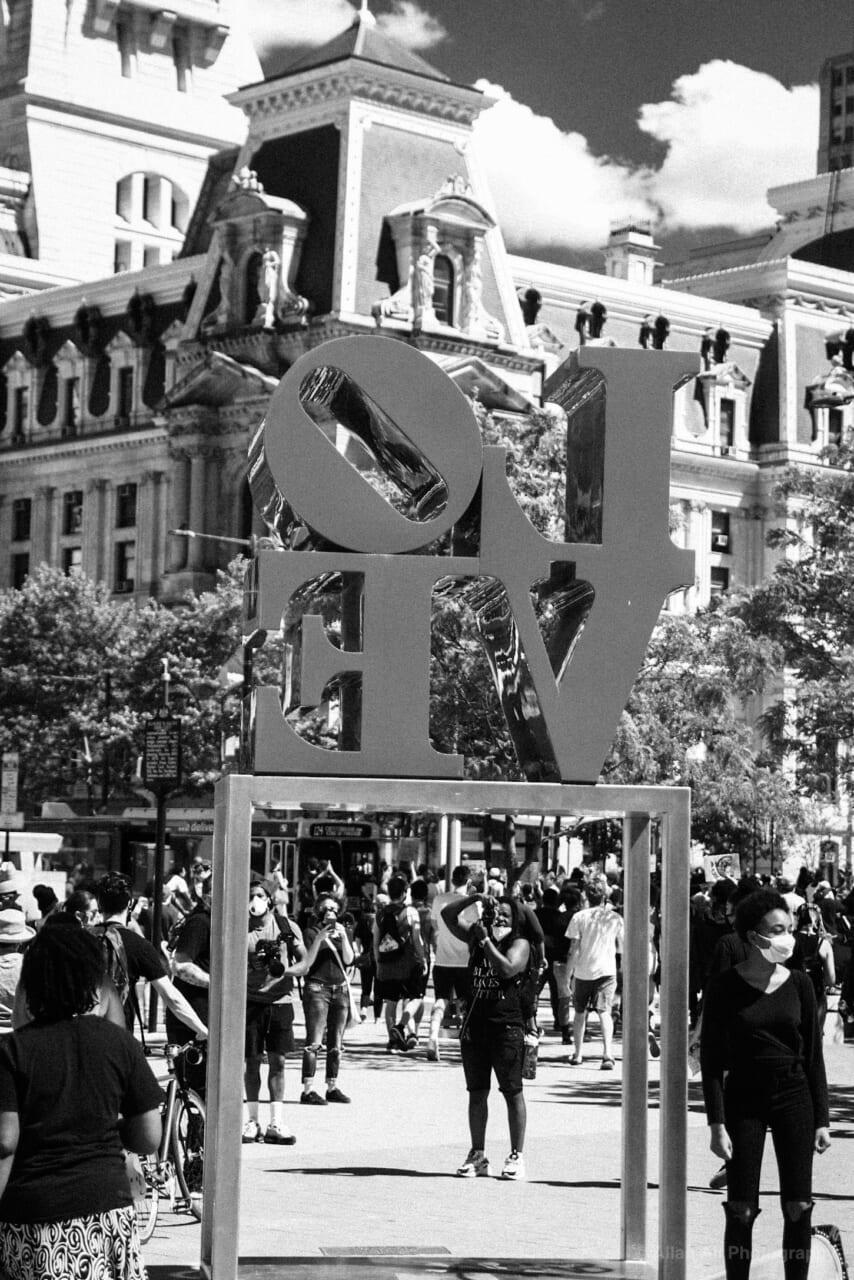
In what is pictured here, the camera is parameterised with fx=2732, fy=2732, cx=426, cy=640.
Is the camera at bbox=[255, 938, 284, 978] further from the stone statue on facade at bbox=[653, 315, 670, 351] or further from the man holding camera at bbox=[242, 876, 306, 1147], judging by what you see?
the stone statue on facade at bbox=[653, 315, 670, 351]

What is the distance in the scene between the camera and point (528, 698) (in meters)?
12.7

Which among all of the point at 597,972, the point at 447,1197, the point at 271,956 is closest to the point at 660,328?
the point at 597,972

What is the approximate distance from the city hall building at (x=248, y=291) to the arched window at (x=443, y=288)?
0.22 feet

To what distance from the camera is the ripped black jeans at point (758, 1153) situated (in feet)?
38.9

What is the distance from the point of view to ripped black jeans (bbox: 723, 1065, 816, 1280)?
11.8 m

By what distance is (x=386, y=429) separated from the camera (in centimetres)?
1265

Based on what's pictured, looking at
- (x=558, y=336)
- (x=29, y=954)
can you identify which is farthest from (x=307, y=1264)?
(x=558, y=336)

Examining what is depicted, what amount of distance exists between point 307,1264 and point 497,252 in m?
71.7

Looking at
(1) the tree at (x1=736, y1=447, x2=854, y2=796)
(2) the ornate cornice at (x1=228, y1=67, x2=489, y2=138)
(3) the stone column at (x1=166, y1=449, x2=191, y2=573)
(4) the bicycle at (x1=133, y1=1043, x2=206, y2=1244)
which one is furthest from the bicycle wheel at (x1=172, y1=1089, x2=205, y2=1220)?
(3) the stone column at (x1=166, y1=449, x2=191, y2=573)

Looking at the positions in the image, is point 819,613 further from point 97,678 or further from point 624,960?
point 624,960

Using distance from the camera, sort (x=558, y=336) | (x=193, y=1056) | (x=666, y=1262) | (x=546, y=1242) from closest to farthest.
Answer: (x=666, y=1262)
(x=546, y=1242)
(x=193, y=1056)
(x=558, y=336)

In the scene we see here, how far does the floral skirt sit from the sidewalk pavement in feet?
12.5

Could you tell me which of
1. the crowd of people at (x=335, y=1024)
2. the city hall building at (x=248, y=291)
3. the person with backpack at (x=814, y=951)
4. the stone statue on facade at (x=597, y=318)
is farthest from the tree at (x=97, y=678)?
the person with backpack at (x=814, y=951)

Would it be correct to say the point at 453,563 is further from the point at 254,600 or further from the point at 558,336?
the point at 558,336
